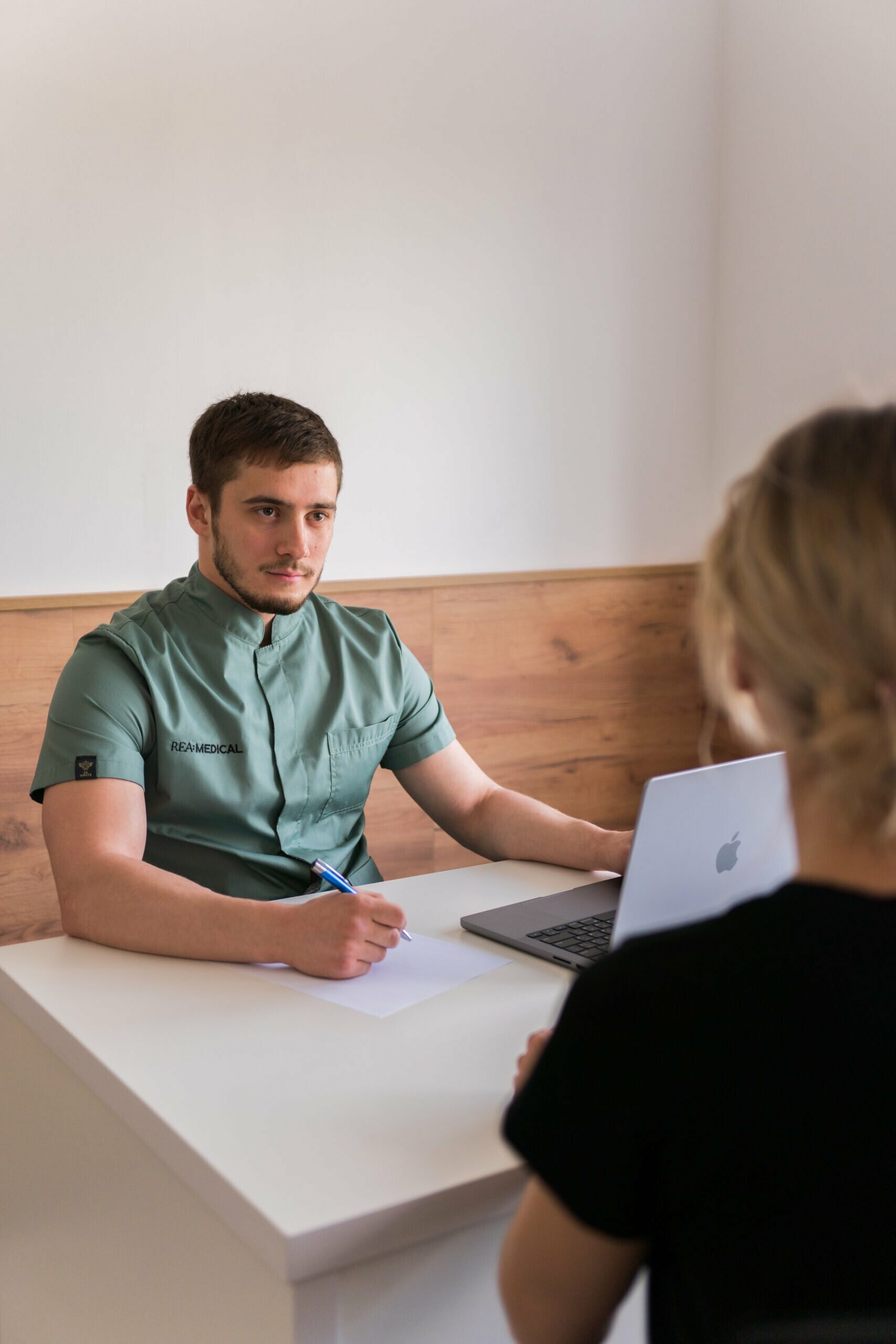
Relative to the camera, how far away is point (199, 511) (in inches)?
67.7

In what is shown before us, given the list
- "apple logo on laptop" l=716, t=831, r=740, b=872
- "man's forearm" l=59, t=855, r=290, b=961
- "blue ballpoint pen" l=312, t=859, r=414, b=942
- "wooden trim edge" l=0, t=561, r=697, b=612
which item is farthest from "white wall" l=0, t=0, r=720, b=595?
"apple logo on laptop" l=716, t=831, r=740, b=872

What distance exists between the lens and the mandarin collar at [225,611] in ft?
5.41

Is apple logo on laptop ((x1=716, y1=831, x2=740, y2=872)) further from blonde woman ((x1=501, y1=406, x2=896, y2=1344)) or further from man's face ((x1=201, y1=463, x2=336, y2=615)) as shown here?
man's face ((x1=201, y1=463, x2=336, y2=615))

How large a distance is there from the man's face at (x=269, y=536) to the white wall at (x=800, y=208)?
1.60 metres

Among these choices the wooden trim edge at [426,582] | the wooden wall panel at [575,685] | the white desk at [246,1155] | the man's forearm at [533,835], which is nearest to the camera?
the white desk at [246,1155]

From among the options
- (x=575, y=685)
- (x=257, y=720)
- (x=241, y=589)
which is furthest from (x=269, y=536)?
(x=575, y=685)

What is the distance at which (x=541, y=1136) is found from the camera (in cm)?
61

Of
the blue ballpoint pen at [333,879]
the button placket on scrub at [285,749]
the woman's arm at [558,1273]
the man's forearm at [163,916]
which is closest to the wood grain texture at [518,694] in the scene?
the button placket on scrub at [285,749]

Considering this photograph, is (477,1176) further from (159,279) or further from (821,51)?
(821,51)

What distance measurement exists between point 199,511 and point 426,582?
112 centimetres

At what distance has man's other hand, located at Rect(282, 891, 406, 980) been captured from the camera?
3.84ft

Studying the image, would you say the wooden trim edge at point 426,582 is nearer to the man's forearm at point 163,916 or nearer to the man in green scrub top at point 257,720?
the man in green scrub top at point 257,720

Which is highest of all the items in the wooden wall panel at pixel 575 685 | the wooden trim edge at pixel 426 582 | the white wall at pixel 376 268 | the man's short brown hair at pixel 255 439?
the white wall at pixel 376 268

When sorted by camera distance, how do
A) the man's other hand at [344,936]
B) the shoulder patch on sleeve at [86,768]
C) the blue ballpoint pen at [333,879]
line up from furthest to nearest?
the shoulder patch on sleeve at [86,768] → the blue ballpoint pen at [333,879] → the man's other hand at [344,936]
